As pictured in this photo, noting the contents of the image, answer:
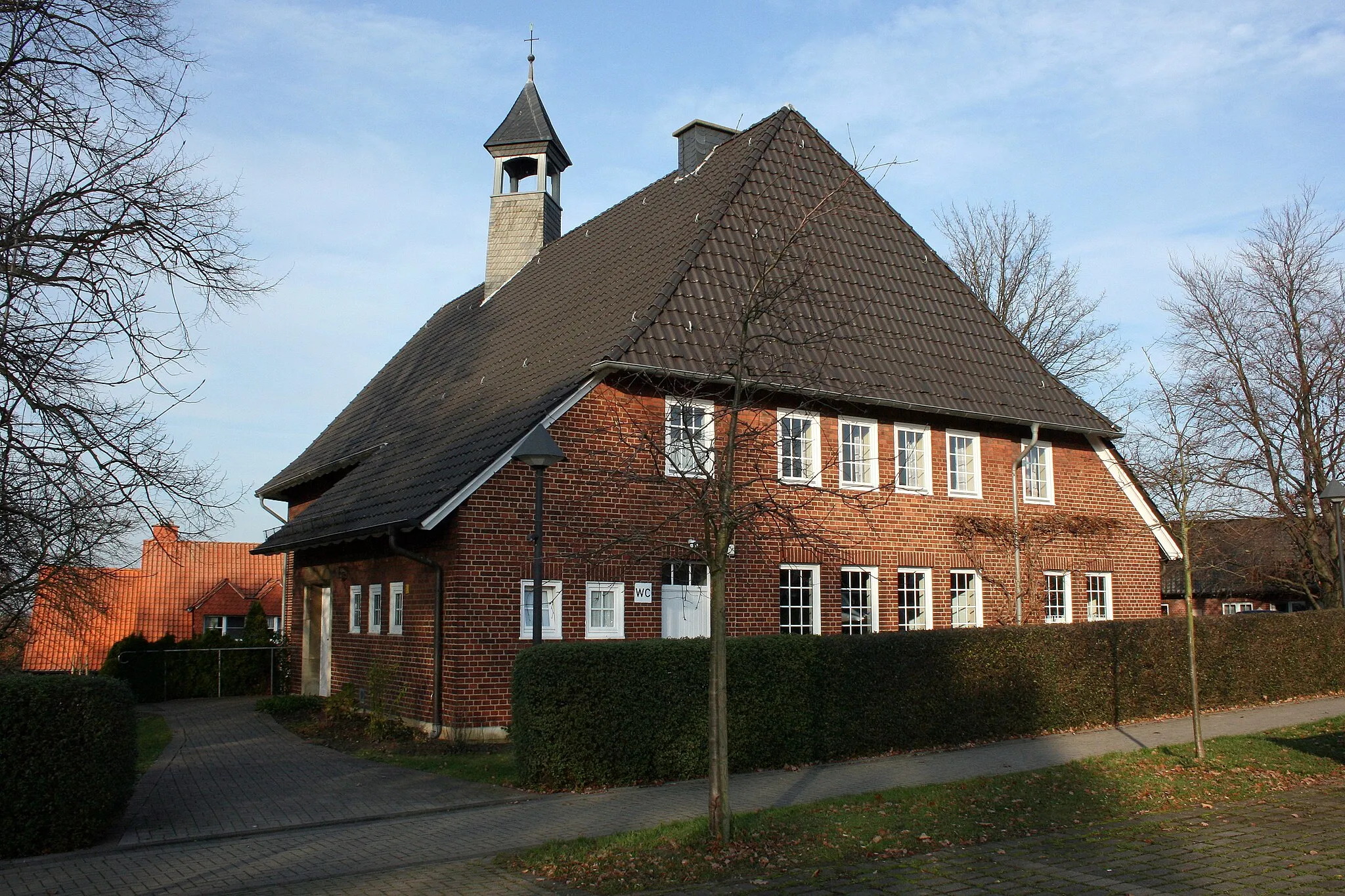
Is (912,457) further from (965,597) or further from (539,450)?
(539,450)

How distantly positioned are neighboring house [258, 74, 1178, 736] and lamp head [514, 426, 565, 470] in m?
1.74

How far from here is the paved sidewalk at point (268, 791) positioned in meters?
9.91

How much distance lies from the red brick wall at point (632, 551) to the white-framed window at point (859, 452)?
19 centimetres

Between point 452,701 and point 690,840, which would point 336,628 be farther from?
point 690,840

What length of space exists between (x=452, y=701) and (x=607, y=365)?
4870 millimetres

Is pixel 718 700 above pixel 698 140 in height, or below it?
below

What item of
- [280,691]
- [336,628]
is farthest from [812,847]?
[280,691]

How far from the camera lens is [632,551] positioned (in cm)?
1495

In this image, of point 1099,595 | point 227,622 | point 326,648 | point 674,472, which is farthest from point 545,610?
point 227,622

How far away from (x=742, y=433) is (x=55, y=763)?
6.29 metres

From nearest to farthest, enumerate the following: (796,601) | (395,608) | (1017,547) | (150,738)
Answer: (150,738) < (395,608) < (796,601) < (1017,547)

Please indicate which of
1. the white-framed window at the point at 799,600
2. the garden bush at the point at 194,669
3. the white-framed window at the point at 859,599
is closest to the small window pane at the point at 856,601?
the white-framed window at the point at 859,599

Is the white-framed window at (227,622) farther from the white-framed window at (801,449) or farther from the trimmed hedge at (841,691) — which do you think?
the trimmed hedge at (841,691)

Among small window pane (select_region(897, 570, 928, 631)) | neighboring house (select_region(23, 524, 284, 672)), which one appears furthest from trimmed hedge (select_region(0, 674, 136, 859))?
neighboring house (select_region(23, 524, 284, 672))
